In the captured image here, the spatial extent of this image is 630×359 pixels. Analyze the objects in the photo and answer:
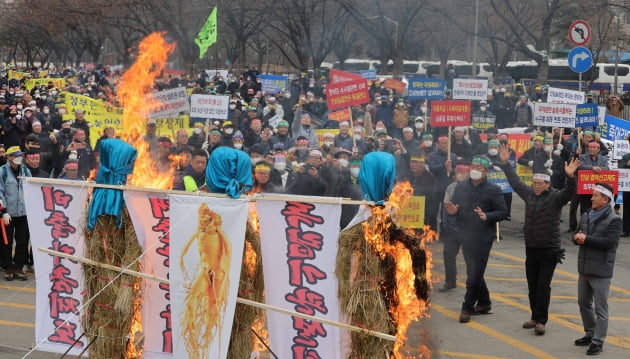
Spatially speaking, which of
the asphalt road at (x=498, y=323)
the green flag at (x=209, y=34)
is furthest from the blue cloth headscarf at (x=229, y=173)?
the green flag at (x=209, y=34)

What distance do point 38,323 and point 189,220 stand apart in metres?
1.88

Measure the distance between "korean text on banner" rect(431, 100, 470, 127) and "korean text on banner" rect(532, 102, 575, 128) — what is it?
80.3 inches

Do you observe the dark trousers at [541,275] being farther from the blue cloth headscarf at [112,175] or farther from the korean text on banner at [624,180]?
the korean text on banner at [624,180]

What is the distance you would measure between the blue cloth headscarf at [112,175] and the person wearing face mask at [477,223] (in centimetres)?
422

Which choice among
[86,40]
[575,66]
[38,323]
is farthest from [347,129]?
[86,40]

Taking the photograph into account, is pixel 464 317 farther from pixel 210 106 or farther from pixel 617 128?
pixel 617 128

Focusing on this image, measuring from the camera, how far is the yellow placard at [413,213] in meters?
11.3

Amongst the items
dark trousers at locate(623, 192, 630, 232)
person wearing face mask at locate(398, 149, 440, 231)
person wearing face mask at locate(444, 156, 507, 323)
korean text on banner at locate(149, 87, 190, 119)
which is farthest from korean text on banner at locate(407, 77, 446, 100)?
person wearing face mask at locate(444, 156, 507, 323)

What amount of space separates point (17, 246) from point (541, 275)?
6.75m

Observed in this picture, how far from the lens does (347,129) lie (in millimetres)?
18031

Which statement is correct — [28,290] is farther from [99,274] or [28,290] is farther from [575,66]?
[575,66]

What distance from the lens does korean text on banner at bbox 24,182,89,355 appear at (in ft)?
24.6

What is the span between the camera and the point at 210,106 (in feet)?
55.8

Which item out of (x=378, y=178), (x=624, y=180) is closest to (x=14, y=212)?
(x=378, y=178)
